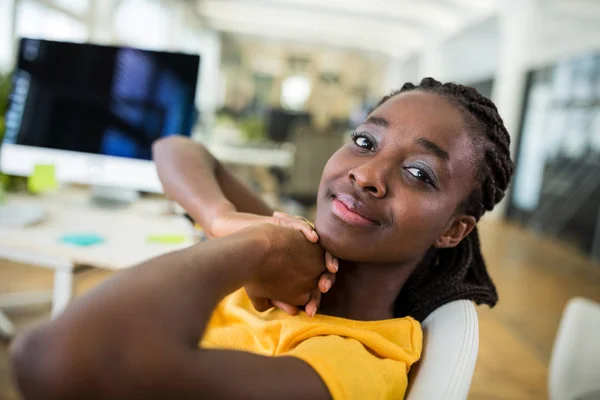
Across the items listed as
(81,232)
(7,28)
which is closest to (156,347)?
(81,232)

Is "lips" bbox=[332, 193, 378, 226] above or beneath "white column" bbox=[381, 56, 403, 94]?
beneath

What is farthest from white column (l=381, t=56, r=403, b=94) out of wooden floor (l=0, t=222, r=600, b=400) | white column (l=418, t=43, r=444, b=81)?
wooden floor (l=0, t=222, r=600, b=400)

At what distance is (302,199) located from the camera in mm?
4836

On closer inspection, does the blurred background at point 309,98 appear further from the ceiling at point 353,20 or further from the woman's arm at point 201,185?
the woman's arm at point 201,185

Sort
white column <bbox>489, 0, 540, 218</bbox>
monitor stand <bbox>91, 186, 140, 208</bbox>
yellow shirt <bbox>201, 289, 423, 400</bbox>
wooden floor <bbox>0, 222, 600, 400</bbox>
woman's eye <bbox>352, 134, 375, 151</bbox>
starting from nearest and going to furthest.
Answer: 1. yellow shirt <bbox>201, 289, 423, 400</bbox>
2. woman's eye <bbox>352, 134, 375, 151</bbox>
3. monitor stand <bbox>91, 186, 140, 208</bbox>
4. wooden floor <bbox>0, 222, 600, 400</bbox>
5. white column <bbox>489, 0, 540, 218</bbox>

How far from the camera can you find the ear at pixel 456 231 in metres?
0.92

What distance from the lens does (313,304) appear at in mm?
829

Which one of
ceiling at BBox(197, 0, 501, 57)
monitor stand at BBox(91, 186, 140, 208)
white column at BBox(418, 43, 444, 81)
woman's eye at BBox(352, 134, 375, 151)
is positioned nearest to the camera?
woman's eye at BBox(352, 134, 375, 151)

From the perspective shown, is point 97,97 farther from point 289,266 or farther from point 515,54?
point 515,54

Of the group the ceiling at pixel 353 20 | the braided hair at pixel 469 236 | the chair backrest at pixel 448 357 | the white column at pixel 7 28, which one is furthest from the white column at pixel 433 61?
the chair backrest at pixel 448 357

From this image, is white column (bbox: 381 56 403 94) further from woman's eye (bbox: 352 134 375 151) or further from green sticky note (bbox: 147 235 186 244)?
woman's eye (bbox: 352 134 375 151)

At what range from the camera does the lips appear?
79cm

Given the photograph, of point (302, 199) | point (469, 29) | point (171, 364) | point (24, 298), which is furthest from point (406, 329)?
point (469, 29)

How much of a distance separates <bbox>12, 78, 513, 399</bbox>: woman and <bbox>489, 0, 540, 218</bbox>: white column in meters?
7.97
